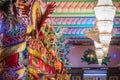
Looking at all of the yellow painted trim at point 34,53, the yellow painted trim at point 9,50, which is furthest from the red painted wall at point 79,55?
the yellow painted trim at point 9,50

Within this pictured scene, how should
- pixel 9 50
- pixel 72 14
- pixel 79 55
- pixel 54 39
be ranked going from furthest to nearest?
pixel 79 55 → pixel 72 14 → pixel 54 39 → pixel 9 50

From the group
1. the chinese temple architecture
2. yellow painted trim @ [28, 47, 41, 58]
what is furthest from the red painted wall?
yellow painted trim @ [28, 47, 41, 58]

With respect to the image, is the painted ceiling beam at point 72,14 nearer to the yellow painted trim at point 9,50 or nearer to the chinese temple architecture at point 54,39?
the chinese temple architecture at point 54,39

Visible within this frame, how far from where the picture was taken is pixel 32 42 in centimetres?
513

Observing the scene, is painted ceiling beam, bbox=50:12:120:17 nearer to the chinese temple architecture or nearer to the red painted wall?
the chinese temple architecture

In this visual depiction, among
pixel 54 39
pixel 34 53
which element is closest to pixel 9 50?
pixel 34 53

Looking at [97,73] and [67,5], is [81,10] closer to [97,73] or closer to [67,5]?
A: [67,5]

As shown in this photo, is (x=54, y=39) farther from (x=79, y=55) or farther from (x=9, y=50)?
(x=79, y=55)

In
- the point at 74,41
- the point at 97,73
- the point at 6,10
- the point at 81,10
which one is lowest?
the point at 97,73

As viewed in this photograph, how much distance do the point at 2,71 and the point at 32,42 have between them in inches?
64.5

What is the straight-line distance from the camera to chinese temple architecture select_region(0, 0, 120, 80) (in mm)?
3564

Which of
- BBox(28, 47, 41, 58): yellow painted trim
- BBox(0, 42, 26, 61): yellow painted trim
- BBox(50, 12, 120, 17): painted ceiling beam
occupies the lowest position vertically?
BBox(50, 12, 120, 17): painted ceiling beam

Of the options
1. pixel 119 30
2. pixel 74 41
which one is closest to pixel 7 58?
pixel 119 30

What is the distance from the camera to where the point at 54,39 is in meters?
7.77
